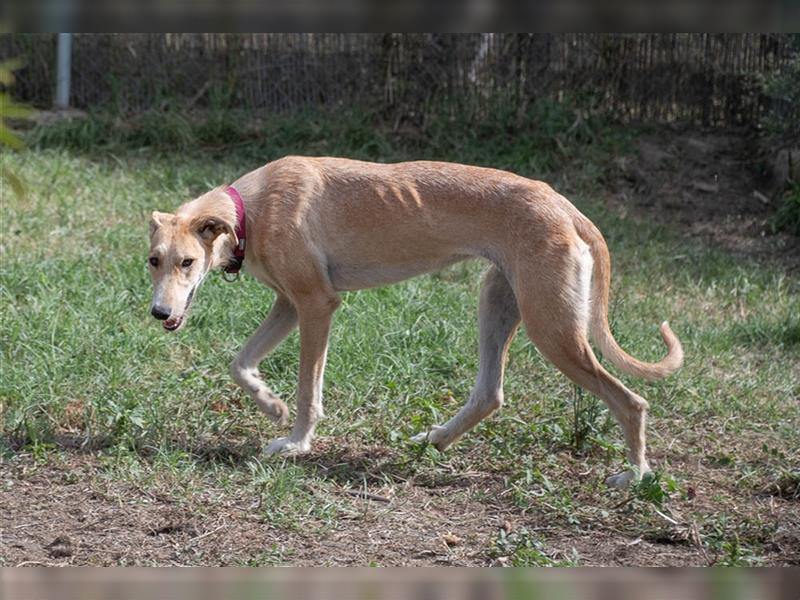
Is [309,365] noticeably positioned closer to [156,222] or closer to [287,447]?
[287,447]

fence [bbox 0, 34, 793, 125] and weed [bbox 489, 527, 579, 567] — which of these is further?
fence [bbox 0, 34, 793, 125]

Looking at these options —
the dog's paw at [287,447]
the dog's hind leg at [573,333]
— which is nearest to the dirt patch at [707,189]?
the dog's hind leg at [573,333]

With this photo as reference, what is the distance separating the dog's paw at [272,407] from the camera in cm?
583

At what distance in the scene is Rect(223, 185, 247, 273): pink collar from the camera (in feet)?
18.6

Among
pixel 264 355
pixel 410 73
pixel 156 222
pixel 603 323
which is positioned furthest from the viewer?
pixel 410 73

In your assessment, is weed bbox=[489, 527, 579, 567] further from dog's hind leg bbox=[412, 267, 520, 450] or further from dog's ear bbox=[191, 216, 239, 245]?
dog's ear bbox=[191, 216, 239, 245]

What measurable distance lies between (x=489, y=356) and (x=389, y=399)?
690 millimetres

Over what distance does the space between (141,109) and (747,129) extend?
664cm

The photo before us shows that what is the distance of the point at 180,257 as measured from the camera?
17.8 feet

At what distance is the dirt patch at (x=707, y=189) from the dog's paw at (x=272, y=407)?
18.1 feet

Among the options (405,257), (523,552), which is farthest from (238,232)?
(523,552)

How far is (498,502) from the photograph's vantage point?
5215mm

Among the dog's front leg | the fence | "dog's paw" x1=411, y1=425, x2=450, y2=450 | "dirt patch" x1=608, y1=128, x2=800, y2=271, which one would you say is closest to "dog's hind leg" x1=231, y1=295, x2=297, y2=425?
the dog's front leg

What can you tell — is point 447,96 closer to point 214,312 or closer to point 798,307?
point 798,307
